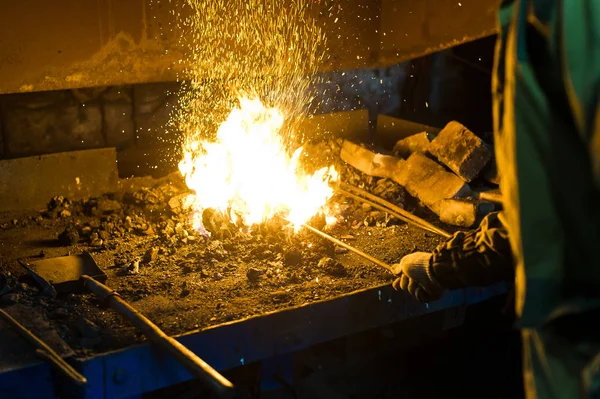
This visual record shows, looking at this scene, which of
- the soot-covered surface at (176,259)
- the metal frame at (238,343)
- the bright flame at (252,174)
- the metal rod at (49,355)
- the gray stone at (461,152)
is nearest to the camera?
the metal rod at (49,355)

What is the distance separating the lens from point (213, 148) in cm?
596

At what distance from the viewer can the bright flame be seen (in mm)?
5195

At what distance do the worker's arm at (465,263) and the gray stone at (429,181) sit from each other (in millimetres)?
2293

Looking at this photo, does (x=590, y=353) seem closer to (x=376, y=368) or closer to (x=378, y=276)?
(x=378, y=276)

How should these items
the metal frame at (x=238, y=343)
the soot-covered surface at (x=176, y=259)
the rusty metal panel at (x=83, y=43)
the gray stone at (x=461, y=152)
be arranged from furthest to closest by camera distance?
the gray stone at (x=461, y=152) < the rusty metal panel at (x=83, y=43) < the soot-covered surface at (x=176, y=259) < the metal frame at (x=238, y=343)

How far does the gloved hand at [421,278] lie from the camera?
9.87 feet

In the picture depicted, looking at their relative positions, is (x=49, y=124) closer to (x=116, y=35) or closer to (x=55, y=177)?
(x=55, y=177)

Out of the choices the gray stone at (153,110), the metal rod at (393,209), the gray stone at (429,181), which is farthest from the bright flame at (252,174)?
the gray stone at (429,181)

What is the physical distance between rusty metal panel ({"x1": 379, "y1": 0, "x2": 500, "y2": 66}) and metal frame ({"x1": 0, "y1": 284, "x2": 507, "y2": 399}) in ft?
6.33

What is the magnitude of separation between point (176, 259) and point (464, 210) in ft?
6.53

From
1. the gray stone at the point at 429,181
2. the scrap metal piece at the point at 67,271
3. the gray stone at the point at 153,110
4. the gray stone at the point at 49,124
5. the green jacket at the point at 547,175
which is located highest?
the gray stone at the point at 153,110

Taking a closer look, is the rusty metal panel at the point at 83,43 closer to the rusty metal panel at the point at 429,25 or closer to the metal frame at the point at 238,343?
the rusty metal panel at the point at 429,25

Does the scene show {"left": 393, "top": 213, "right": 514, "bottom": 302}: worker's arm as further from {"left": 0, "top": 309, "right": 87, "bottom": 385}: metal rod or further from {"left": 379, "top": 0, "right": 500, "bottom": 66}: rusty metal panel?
{"left": 379, "top": 0, "right": 500, "bottom": 66}: rusty metal panel

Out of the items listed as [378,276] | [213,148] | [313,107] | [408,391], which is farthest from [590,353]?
[313,107]
